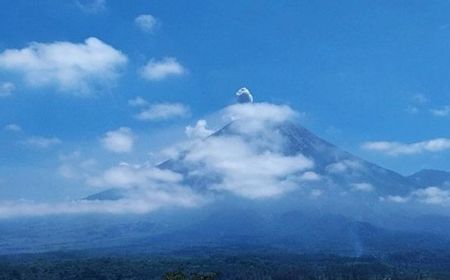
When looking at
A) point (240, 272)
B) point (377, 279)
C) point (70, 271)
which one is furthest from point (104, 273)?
point (377, 279)

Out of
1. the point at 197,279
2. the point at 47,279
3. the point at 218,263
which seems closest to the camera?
the point at 197,279

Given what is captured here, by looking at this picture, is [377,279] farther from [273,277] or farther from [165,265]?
[165,265]

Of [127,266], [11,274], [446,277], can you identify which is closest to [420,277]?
[446,277]

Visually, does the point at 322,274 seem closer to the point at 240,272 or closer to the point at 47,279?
the point at 240,272

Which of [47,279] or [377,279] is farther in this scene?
[377,279]

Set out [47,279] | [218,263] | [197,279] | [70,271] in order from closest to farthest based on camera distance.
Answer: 1. [197,279]
2. [47,279]
3. [70,271]
4. [218,263]

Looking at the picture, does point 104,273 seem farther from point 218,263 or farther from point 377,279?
point 377,279

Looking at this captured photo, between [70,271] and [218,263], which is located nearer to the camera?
[70,271]

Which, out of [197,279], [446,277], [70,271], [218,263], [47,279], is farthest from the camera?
[218,263]

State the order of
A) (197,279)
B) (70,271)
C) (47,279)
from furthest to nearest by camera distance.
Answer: (70,271)
(47,279)
(197,279)
